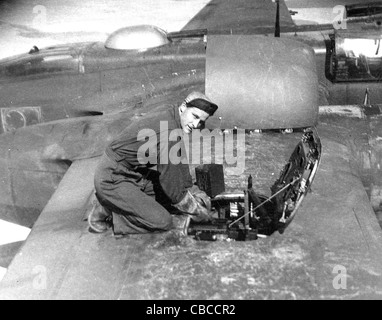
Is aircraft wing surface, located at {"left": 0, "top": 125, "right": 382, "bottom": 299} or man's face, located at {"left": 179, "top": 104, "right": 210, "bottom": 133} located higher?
man's face, located at {"left": 179, "top": 104, "right": 210, "bottom": 133}

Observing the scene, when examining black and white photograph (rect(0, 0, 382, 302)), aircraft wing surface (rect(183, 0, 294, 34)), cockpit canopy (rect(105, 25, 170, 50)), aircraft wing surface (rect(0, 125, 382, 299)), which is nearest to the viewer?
aircraft wing surface (rect(0, 125, 382, 299))

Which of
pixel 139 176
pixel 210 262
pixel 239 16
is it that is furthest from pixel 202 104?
pixel 239 16

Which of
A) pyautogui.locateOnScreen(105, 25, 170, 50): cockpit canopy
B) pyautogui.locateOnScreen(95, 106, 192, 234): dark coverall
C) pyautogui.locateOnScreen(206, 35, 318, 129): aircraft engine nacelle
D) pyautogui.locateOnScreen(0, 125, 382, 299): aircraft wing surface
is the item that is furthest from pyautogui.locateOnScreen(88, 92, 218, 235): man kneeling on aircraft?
pyautogui.locateOnScreen(105, 25, 170, 50): cockpit canopy

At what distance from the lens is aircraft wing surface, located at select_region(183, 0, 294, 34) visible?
358 inches

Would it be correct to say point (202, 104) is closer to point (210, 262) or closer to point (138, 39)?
point (210, 262)

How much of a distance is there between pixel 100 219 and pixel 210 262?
1129 millimetres

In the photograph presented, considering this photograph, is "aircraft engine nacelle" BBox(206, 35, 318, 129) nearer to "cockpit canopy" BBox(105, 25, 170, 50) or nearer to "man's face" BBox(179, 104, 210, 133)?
"man's face" BBox(179, 104, 210, 133)

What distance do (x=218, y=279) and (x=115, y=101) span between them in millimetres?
3948

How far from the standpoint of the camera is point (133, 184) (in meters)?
4.31

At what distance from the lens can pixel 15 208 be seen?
19.4ft

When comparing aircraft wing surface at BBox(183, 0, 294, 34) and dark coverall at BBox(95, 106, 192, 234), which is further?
aircraft wing surface at BBox(183, 0, 294, 34)

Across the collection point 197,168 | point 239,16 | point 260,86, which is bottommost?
point 197,168

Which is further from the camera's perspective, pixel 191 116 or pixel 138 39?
pixel 138 39
